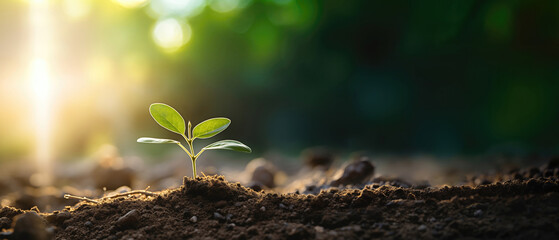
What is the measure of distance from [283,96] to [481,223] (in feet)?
18.7

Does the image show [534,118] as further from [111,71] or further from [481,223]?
[111,71]

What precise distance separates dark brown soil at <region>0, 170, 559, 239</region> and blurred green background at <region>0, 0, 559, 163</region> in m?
4.21

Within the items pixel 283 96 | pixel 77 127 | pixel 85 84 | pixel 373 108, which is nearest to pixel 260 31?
pixel 283 96

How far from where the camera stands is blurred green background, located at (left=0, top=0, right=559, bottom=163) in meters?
5.25

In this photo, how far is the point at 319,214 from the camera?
1.28 m

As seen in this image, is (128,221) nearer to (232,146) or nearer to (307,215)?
(232,146)

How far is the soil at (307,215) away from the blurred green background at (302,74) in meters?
4.20

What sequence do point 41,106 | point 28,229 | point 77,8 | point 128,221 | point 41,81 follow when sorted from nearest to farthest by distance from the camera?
point 28,229 < point 128,221 < point 41,81 < point 77,8 < point 41,106

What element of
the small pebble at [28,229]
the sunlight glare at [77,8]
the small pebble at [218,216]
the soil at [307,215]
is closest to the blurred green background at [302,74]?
the sunlight glare at [77,8]

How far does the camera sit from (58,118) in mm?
7027

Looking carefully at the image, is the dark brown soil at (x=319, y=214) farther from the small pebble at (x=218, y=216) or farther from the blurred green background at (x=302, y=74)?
the blurred green background at (x=302, y=74)

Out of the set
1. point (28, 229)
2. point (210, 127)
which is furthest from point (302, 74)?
point (28, 229)

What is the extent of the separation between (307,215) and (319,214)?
0.04 metres

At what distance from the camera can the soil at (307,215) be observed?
110 cm
